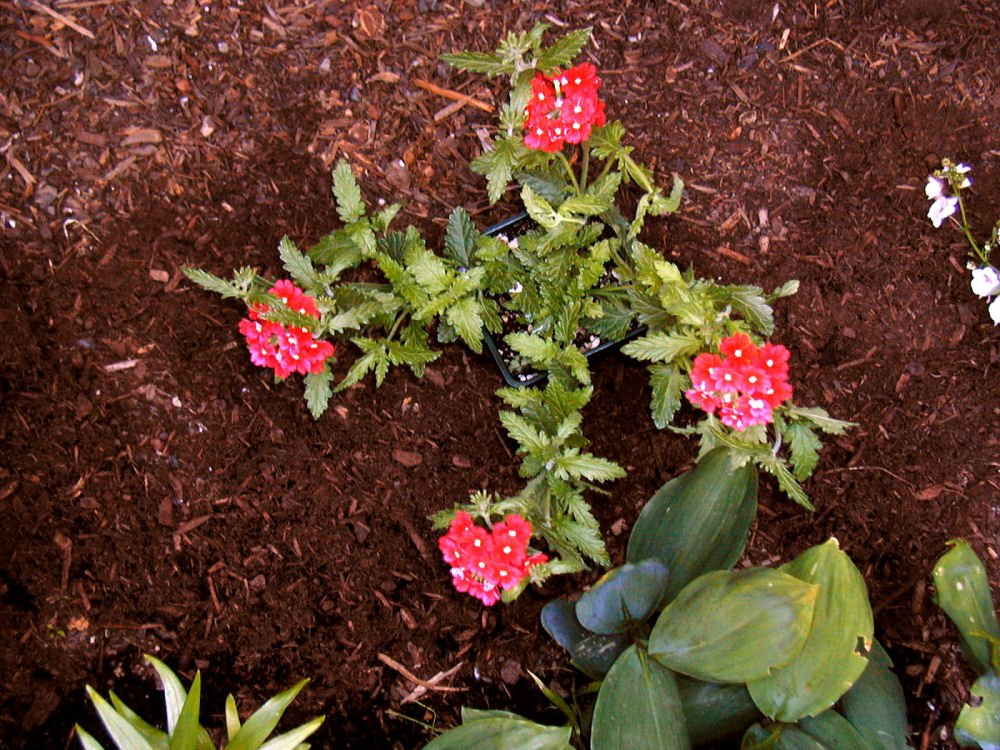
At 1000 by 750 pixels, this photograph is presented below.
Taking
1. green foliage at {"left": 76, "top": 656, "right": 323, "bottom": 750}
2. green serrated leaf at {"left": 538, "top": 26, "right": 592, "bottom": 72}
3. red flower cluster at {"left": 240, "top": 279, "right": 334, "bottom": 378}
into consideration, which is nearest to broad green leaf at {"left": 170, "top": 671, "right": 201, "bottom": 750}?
green foliage at {"left": 76, "top": 656, "right": 323, "bottom": 750}

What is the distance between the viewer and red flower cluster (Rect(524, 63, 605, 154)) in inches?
64.3

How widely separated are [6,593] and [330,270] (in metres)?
1.14

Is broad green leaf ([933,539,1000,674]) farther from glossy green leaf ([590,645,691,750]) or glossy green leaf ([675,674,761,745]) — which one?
glossy green leaf ([590,645,691,750])

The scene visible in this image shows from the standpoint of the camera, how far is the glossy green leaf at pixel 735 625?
60.5 inches

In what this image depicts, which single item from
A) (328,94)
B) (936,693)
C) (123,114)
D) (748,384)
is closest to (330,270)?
(328,94)

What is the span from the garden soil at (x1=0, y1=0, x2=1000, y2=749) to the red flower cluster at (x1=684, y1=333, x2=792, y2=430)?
1.65 feet

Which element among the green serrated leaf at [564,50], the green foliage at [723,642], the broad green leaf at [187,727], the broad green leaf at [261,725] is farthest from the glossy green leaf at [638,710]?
the green serrated leaf at [564,50]

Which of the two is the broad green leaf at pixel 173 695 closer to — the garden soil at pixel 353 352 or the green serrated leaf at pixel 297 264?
the garden soil at pixel 353 352

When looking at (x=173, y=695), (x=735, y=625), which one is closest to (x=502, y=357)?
(x=735, y=625)

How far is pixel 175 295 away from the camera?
2033 mm

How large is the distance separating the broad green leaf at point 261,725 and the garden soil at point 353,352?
1.15ft

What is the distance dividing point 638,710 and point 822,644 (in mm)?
402

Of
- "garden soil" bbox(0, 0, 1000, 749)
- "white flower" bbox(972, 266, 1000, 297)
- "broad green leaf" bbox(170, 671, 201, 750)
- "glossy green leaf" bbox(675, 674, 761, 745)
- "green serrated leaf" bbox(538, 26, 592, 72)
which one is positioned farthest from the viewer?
"white flower" bbox(972, 266, 1000, 297)

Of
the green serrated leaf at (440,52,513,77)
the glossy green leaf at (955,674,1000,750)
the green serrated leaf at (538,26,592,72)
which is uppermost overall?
the green serrated leaf at (538,26,592,72)
